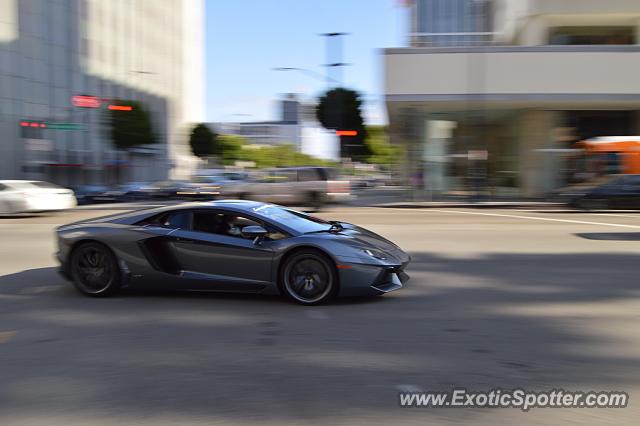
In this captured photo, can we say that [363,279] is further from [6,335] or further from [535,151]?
[535,151]

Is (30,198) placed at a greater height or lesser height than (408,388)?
greater

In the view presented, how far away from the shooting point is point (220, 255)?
23.0 feet

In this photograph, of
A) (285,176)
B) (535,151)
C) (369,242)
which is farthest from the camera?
(535,151)

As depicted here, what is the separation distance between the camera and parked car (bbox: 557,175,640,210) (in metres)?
21.9

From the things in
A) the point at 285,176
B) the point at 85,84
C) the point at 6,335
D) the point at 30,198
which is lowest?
the point at 6,335

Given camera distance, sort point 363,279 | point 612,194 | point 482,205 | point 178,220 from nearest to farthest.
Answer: point 363,279 < point 178,220 < point 612,194 < point 482,205

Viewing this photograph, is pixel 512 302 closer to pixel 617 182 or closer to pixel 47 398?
pixel 47 398

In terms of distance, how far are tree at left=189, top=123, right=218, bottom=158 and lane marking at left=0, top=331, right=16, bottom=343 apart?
70.5m

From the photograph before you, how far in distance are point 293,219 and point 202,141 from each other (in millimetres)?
69500

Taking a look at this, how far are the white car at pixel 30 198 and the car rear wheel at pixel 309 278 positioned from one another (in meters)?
14.6

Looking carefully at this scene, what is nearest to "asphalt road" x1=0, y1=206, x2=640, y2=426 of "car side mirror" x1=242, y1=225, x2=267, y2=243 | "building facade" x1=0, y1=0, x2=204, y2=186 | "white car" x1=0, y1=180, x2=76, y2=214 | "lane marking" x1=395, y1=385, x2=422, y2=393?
"lane marking" x1=395, y1=385, x2=422, y2=393

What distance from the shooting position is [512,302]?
23.3ft

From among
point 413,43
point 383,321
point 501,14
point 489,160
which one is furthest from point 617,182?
point 501,14

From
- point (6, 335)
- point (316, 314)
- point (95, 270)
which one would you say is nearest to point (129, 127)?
point (95, 270)
